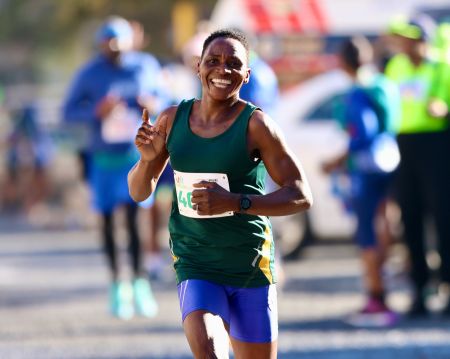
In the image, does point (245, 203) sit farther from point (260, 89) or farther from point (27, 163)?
point (27, 163)

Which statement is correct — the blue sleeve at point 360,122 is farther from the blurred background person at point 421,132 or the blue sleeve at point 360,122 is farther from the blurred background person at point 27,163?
the blurred background person at point 27,163

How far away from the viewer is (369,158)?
9648 mm

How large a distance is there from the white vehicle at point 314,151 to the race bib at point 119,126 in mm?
3591

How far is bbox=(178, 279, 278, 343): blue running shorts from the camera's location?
18.6 feet

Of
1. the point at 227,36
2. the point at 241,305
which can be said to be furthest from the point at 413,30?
the point at 241,305

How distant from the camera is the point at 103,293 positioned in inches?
458

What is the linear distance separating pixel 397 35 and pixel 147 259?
3.87 m

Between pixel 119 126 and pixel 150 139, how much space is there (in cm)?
447

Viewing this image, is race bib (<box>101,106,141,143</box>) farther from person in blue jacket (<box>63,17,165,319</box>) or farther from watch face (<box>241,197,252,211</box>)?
watch face (<box>241,197,252,211</box>)

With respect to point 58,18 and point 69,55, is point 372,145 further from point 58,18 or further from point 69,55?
point 69,55

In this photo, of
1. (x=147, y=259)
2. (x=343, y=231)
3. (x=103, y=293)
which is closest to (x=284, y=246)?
(x=343, y=231)

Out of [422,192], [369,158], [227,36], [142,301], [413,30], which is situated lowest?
[142,301]

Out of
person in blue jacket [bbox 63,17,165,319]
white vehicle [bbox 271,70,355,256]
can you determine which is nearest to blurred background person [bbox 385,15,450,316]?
person in blue jacket [bbox 63,17,165,319]

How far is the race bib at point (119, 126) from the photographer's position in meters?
10.2
